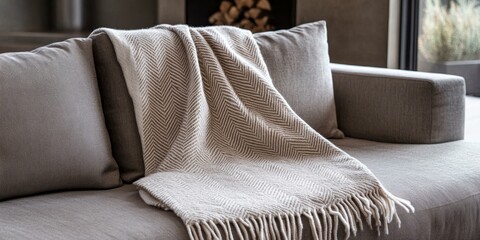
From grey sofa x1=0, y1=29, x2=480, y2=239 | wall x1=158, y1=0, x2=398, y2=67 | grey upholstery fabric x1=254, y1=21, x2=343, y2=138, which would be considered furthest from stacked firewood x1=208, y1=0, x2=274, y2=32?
grey upholstery fabric x1=254, y1=21, x2=343, y2=138

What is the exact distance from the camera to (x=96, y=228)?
5.94ft

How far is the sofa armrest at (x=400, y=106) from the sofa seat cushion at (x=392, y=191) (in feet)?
0.16

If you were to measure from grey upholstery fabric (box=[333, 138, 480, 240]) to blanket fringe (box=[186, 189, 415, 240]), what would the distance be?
0.05 m

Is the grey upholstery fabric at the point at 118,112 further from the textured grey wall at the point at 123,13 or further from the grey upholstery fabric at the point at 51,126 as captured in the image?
the textured grey wall at the point at 123,13

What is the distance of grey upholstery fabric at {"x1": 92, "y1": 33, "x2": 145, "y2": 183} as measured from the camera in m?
2.29

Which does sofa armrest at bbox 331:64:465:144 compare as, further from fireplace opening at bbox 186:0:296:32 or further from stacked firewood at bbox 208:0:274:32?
stacked firewood at bbox 208:0:274:32

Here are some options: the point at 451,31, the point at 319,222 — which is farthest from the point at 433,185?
the point at 451,31

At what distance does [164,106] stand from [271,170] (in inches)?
13.6

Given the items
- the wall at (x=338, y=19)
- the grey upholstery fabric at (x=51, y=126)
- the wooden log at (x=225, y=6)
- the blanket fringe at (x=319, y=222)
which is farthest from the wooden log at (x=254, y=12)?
the blanket fringe at (x=319, y=222)

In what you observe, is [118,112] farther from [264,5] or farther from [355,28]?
[264,5]

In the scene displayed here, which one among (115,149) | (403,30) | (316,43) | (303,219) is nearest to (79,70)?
(115,149)

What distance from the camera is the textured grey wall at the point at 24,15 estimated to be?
5379 millimetres

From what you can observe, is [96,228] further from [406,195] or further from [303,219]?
[406,195]

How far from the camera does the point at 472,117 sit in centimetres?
403
